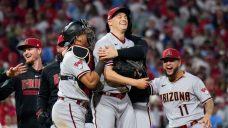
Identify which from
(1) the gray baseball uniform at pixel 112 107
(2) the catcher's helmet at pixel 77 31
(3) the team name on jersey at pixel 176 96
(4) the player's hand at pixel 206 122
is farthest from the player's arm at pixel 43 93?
(4) the player's hand at pixel 206 122

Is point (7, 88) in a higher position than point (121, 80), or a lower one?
lower

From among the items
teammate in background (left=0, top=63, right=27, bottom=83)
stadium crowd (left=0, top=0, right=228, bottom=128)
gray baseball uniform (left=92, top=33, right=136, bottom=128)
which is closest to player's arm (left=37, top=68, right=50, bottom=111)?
teammate in background (left=0, top=63, right=27, bottom=83)

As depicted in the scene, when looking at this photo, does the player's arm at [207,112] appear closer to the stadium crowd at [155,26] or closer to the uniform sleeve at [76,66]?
the uniform sleeve at [76,66]

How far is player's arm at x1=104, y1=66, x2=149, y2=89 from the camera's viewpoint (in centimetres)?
717

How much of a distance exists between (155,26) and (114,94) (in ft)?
32.3

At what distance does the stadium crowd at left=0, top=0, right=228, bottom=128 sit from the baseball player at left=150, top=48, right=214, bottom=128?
495cm

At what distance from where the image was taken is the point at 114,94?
292 inches

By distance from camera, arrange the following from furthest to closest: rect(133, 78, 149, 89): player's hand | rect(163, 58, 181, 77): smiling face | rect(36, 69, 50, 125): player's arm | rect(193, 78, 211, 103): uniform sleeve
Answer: rect(163, 58, 181, 77): smiling face < rect(193, 78, 211, 103): uniform sleeve < rect(36, 69, 50, 125): player's arm < rect(133, 78, 149, 89): player's hand

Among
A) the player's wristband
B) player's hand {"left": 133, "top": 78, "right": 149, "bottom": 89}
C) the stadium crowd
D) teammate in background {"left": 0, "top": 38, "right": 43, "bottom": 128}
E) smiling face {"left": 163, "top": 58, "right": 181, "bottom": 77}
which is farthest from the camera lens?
the stadium crowd

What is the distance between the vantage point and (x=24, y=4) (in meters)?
17.2

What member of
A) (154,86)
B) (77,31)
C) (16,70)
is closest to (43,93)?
(16,70)

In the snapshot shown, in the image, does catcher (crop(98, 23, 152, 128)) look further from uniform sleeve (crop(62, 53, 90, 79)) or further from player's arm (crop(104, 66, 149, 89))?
uniform sleeve (crop(62, 53, 90, 79))

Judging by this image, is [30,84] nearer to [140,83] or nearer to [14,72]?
[14,72]

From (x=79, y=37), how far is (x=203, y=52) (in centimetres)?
992
